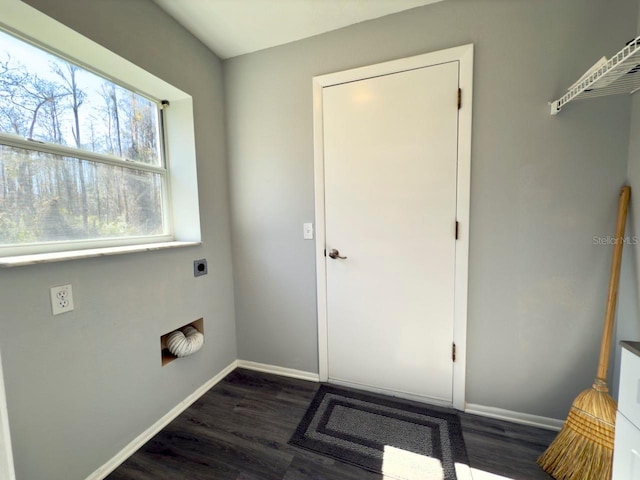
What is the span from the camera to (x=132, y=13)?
1354 mm

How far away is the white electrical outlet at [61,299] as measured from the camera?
108 centimetres

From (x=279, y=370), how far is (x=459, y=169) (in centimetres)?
193

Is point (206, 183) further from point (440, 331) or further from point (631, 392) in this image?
point (631, 392)

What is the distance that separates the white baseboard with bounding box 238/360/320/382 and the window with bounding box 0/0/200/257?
1.14 m

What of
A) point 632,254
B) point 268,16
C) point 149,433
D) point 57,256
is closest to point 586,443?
point 632,254

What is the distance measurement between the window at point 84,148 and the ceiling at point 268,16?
0.44m

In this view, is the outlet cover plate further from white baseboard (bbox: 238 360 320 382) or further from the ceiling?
the ceiling

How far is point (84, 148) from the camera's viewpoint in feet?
4.38

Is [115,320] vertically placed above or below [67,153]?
below

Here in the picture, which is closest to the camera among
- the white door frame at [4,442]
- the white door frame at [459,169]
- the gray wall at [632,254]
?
the white door frame at [4,442]

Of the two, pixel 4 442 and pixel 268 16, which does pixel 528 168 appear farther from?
pixel 4 442

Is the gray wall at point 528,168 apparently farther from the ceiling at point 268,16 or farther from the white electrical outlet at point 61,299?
the white electrical outlet at point 61,299

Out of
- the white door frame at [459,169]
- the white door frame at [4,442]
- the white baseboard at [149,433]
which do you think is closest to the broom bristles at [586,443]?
the white door frame at [459,169]

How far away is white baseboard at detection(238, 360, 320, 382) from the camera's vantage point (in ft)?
6.45
